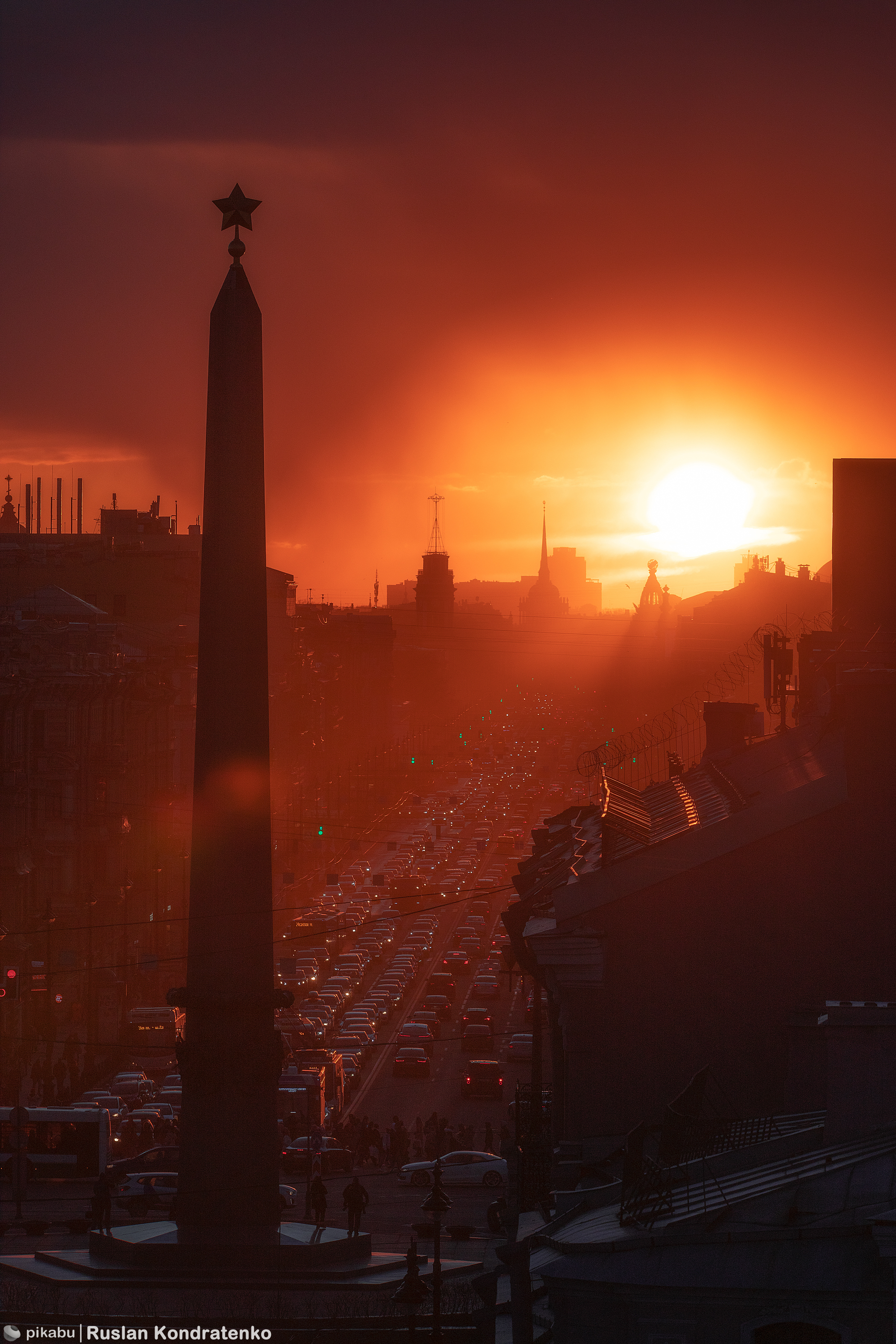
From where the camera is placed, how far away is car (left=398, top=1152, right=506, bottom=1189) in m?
33.4

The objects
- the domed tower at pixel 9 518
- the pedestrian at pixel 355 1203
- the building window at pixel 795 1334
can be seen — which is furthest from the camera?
the domed tower at pixel 9 518

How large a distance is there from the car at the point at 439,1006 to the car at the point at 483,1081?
10515mm

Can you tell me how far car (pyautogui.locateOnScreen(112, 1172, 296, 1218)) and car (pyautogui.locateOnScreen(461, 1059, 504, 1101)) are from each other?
46.6ft

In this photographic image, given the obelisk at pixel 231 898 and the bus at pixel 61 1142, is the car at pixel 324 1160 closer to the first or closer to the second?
the bus at pixel 61 1142

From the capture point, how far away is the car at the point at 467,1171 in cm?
3344

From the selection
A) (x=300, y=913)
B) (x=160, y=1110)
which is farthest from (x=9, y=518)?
(x=160, y=1110)

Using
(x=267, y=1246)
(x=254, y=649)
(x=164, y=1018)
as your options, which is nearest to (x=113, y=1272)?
(x=267, y=1246)

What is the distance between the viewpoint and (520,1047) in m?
49.8

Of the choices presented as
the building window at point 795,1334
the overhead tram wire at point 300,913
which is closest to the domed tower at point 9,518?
the overhead tram wire at point 300,913

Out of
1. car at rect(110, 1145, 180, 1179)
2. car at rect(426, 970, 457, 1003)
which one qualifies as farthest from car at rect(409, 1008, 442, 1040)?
car at rect(110, 1145, 180, 1179)

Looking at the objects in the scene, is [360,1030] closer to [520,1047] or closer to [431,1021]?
[431,1021]

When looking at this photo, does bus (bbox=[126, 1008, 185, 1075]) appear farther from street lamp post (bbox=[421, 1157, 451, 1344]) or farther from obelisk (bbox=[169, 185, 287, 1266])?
street lamp post (bbox=[421, 1157, 451, 1344])

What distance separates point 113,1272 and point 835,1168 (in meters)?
11.9

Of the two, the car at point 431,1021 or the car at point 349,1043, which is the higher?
the car at point 431,1021
